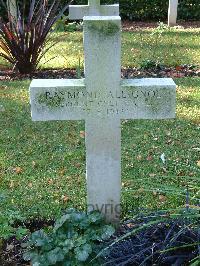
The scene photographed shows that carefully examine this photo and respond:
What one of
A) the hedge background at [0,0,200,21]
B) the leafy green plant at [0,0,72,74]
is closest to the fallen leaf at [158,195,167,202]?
the leafy green plant at [0,0,72,74]

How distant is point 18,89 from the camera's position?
6.60 metres

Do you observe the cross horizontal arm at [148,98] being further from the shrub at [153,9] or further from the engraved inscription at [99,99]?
the shrub at [153,9]

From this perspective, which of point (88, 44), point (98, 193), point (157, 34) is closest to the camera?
point (88, 44)

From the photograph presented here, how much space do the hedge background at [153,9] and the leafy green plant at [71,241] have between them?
11712 mm

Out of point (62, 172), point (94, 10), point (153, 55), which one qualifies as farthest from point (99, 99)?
point (153, 55)

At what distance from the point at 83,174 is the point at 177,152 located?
0.96m

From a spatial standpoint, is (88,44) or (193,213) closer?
(193,213)

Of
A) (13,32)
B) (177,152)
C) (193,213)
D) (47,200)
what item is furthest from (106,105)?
(13,32)

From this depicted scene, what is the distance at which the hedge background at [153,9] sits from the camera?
13898 millimetres

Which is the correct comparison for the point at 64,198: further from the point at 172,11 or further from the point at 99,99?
the point at 172,11

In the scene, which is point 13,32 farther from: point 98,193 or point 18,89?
point 98,193

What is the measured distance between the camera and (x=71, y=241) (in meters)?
2.75

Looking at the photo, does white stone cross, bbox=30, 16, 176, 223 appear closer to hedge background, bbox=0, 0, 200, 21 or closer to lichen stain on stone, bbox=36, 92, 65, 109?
lichen stain on stone, bbox=36, 92, 65, 109

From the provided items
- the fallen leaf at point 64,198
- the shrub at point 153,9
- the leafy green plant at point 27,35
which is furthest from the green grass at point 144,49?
the fallen leaf at point 64,198
